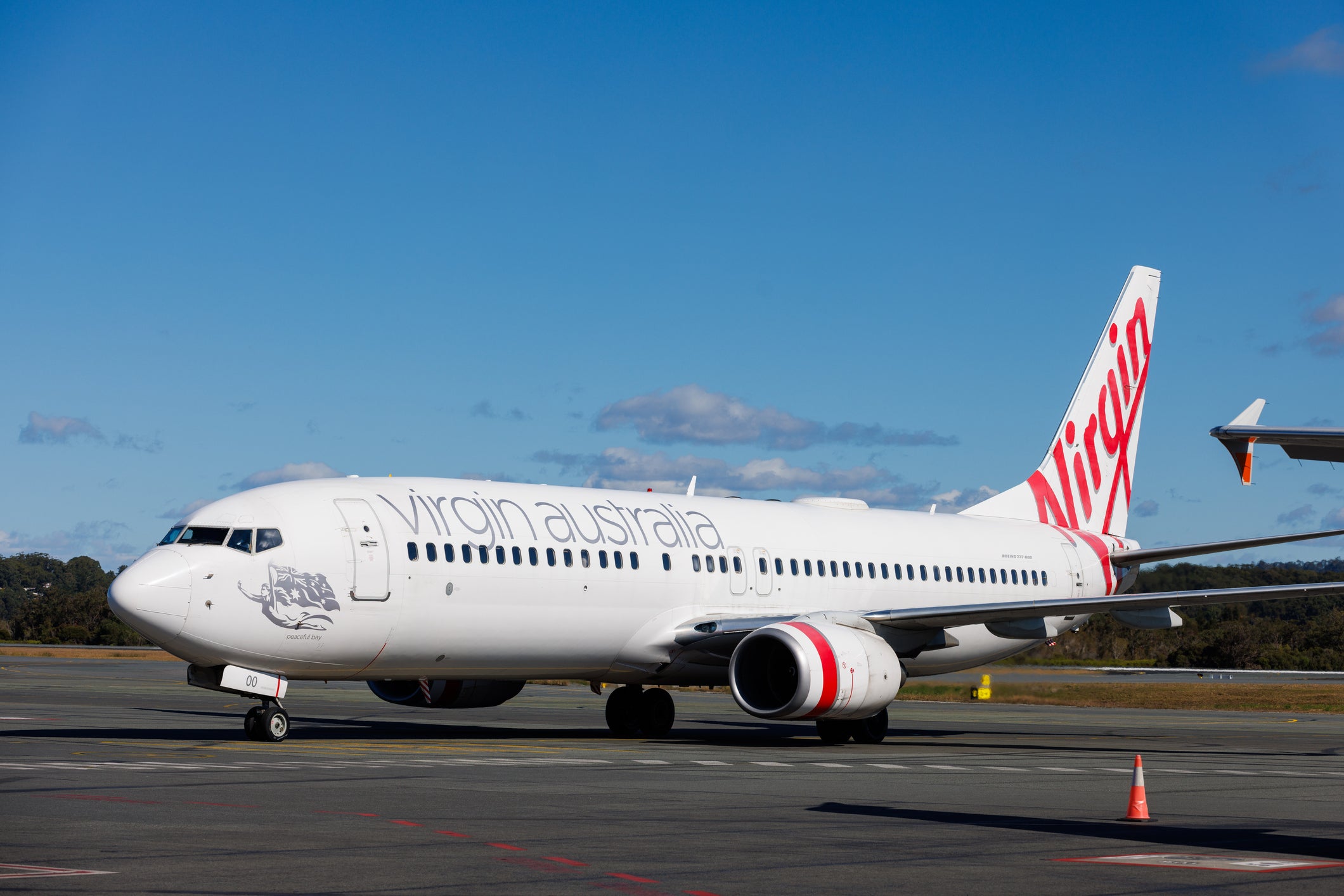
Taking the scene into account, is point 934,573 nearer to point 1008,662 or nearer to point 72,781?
point 1008,662

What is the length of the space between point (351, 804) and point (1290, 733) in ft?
72.3

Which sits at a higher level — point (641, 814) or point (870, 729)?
point (870, 729)

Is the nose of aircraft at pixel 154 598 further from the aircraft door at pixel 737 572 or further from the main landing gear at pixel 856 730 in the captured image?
the main landing gear at pixel 856 730

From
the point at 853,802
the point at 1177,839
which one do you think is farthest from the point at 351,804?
the point at 1177,839

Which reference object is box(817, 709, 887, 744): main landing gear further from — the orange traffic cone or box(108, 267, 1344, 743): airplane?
the orange traffic cone

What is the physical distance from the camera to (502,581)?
22.6m

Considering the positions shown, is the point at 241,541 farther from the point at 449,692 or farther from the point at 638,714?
A: the point at 638,714

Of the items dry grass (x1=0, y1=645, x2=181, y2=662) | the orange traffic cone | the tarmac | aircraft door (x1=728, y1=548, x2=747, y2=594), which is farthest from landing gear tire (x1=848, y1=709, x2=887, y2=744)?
dry grass (x1=0, y1=645, x2=181, y2=662)

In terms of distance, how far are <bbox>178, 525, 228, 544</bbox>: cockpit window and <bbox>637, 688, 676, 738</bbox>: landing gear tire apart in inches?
335

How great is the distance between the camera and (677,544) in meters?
25.3

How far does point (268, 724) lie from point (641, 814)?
9.47 meters

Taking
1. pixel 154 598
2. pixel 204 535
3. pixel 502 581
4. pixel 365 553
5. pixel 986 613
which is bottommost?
pixel 154 598

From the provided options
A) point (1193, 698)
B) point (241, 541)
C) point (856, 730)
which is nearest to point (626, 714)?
point (856, 730)

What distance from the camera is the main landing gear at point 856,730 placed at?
25.0 m
